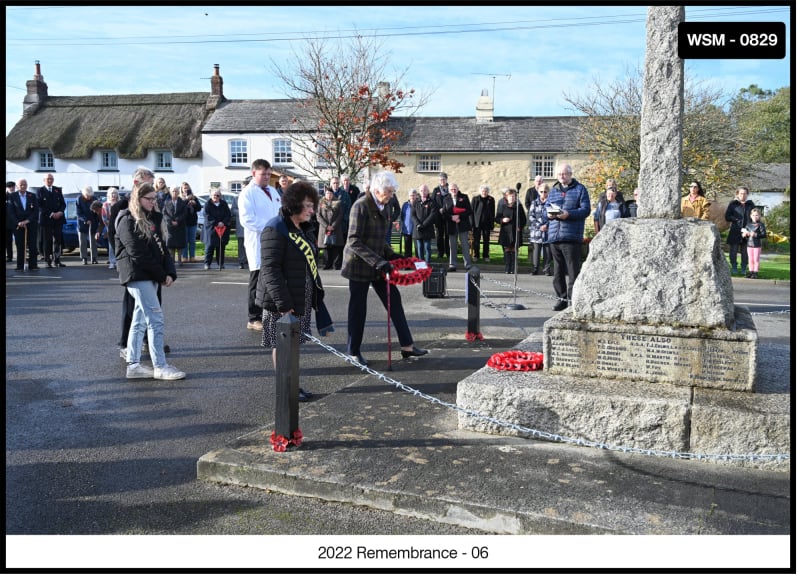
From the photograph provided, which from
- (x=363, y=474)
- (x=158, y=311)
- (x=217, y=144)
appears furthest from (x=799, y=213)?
(x=217, y=144)

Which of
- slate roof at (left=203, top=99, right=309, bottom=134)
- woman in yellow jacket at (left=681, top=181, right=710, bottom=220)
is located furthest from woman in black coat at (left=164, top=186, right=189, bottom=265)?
slate roof at (left=203, top=99, right=309, bottom=134)

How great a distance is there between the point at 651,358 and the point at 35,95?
5362 cm

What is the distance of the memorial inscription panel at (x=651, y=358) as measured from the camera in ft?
17.4

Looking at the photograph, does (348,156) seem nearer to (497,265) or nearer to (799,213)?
(497,265)

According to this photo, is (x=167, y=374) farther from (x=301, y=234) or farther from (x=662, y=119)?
(x=662, y=119)

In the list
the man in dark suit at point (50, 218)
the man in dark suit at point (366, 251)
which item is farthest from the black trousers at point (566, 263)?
the man in dark suit at point (50, 218)

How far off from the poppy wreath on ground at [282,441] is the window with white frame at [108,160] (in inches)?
1787

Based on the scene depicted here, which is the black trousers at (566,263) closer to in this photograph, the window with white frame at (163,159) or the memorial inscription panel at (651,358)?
the memorial inscription panel at (651,358)

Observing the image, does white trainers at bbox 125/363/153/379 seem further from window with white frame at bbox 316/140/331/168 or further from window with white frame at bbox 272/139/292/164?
window with white frame at bbox 272/139/292/164

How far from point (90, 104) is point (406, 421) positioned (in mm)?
49963

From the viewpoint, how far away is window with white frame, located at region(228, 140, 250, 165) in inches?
1683

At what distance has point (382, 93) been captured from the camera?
101 feet

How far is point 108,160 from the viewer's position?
1829 inches

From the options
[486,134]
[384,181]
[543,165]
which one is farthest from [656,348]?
[486,134]
